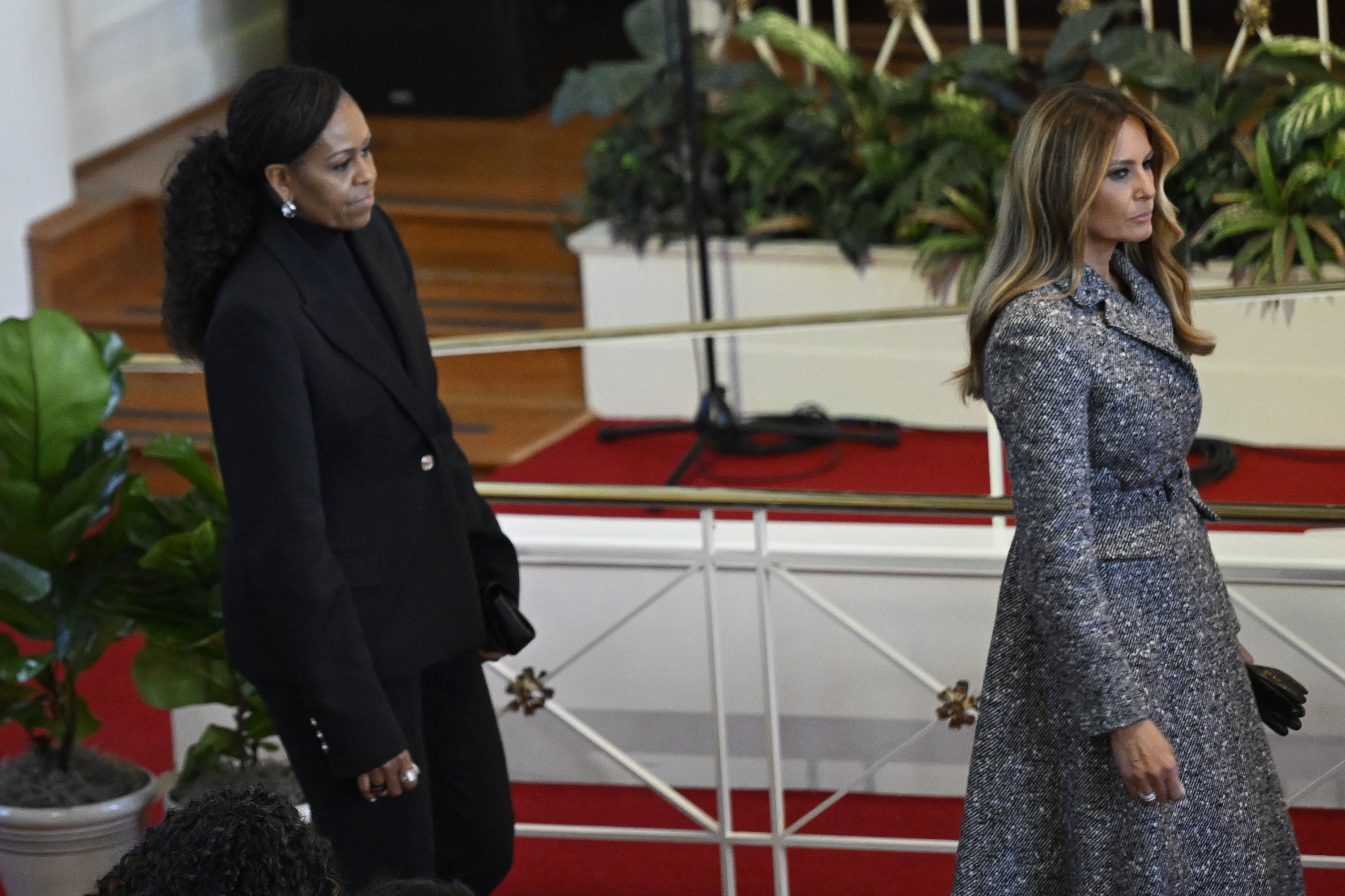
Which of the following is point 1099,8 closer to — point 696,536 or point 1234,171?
point 1234,171

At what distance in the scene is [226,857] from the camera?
1.26 metres

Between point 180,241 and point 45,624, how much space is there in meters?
1.04

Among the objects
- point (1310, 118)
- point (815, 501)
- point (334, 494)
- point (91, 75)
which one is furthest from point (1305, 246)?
point (91, 75)

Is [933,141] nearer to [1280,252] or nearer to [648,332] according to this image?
[1280,252]

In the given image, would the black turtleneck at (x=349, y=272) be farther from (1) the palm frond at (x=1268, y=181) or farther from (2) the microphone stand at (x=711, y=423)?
(1) the palm frond at (x=1268, y=181)

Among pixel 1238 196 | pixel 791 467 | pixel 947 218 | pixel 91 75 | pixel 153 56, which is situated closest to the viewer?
pixel 1238 196

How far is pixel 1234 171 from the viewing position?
190 inches

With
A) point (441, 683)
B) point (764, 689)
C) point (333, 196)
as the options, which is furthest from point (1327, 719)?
point (333, 196)

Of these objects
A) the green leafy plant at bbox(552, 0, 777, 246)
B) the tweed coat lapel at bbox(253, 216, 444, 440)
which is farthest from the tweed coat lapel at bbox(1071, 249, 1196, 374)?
the green leafy plant at bbox(552, 0, 777, 246)

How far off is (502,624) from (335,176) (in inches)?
24.7

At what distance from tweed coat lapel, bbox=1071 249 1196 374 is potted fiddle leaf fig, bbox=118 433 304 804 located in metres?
1.45

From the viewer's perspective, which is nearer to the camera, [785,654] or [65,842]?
[65,842]

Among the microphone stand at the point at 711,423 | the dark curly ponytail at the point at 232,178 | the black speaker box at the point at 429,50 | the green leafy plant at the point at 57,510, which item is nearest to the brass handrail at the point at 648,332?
the green leafy plant at the point at 57,510

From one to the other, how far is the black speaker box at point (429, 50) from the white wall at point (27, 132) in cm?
115
